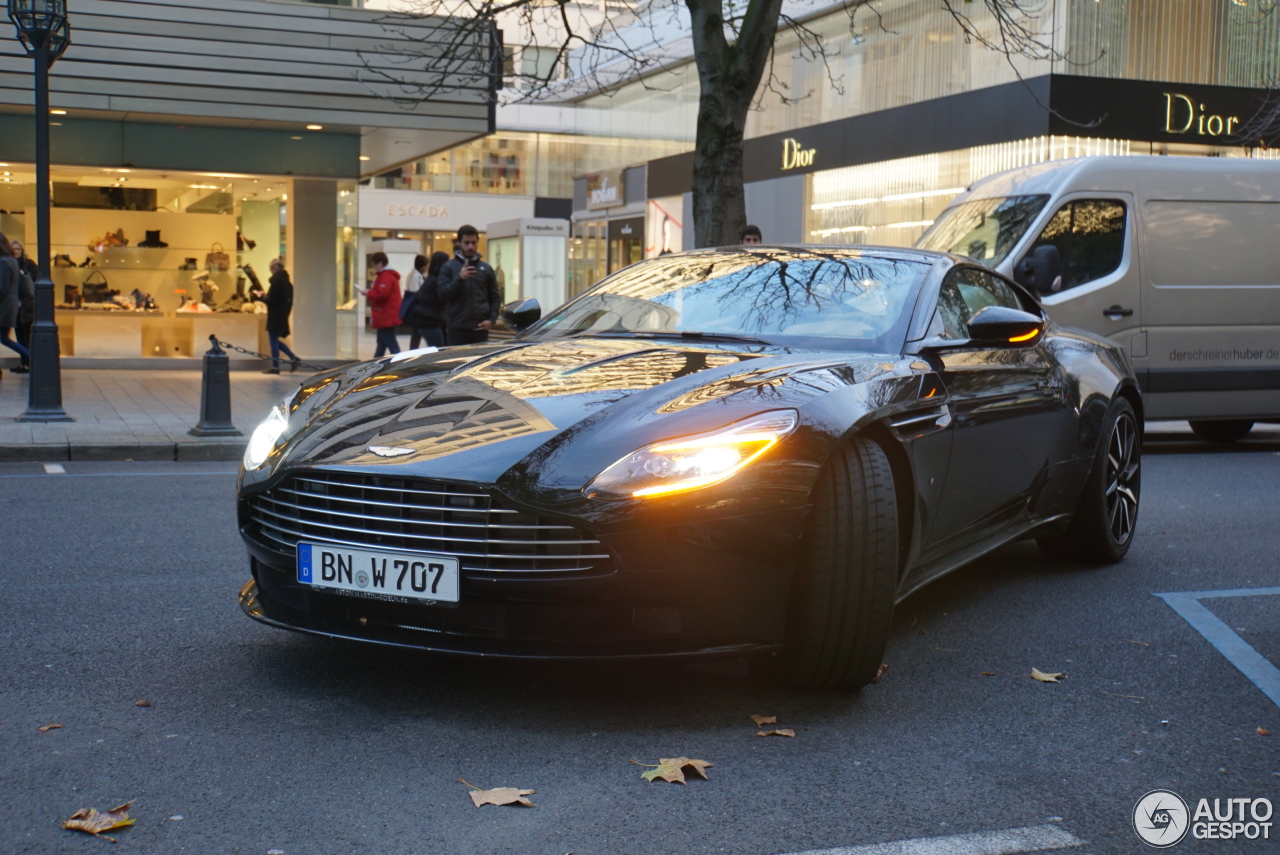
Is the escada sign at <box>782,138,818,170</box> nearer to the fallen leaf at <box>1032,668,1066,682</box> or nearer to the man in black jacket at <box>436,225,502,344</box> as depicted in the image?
the man in black jacket at <box>436,225,502,344</box>

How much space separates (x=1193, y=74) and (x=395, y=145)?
12526 mm

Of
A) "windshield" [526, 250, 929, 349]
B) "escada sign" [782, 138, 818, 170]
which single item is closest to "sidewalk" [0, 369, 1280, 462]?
"windshield" [526, 250, 929, 349]

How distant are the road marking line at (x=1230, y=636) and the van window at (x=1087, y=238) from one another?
214 inches

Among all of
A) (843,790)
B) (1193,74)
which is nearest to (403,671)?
(843,790)

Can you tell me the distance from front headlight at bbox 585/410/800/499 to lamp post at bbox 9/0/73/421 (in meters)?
9.23

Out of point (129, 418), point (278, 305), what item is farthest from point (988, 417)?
point (278, 305)

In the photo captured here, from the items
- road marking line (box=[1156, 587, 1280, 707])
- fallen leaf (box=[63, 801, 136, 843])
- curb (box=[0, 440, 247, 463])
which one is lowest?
curb (box=[0, 440, 247, 463])

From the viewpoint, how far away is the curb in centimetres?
988

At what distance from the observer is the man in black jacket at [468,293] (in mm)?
12883

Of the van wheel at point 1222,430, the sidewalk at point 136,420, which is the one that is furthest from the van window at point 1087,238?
the sidewalk at point 136,420

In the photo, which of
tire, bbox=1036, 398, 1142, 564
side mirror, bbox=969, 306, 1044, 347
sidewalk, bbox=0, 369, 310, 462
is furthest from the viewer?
sidewalk, bbox=0, 369, 310, 462

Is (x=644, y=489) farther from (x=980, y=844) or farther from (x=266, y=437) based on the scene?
(x=266, y=437)

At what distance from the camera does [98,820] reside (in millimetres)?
3072

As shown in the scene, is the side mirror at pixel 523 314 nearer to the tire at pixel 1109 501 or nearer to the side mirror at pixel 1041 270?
the tire at pixel 1109 501
